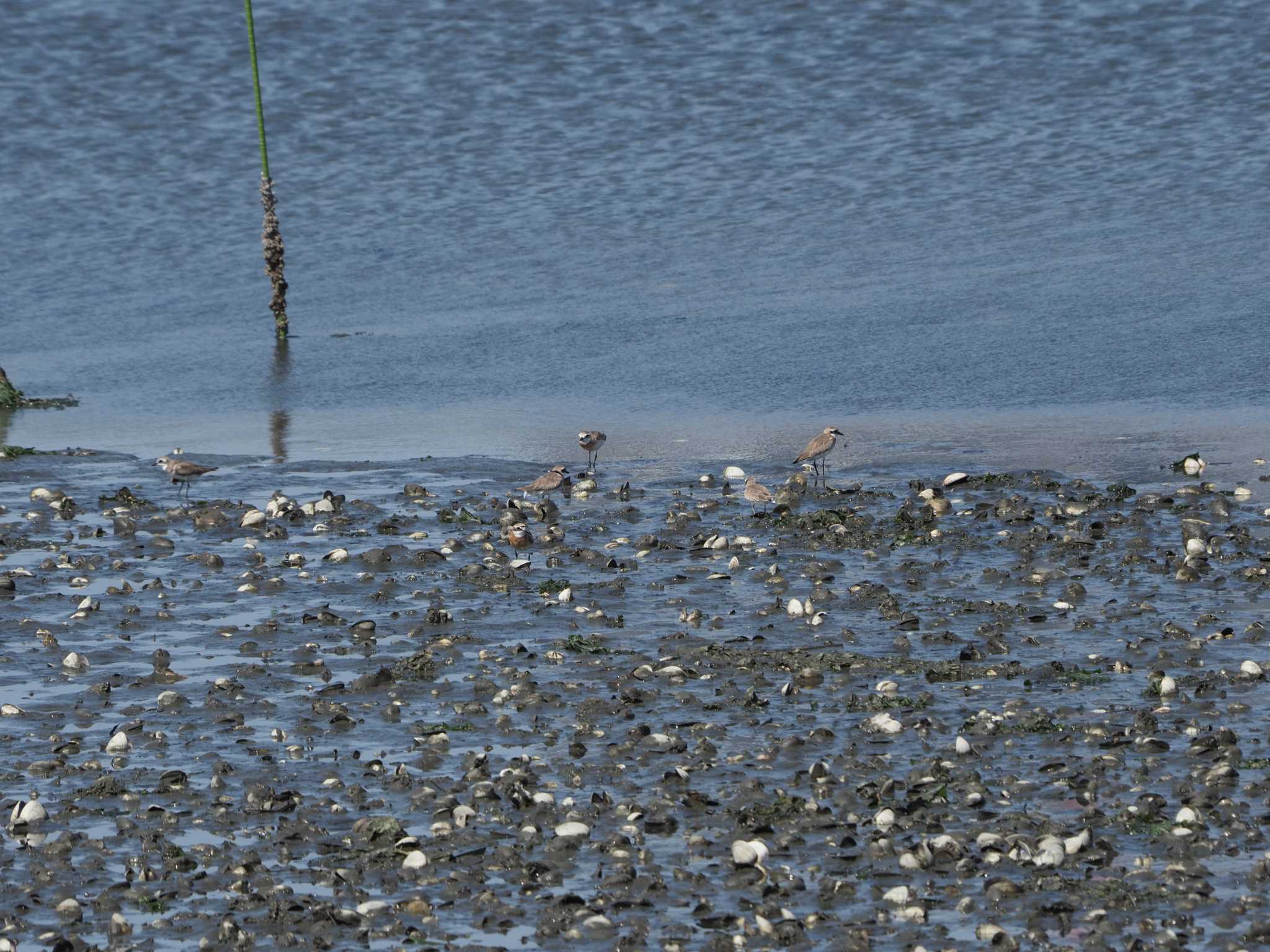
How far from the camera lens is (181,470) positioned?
16.4 m

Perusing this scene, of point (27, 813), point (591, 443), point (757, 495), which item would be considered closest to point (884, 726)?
point (27, 813)

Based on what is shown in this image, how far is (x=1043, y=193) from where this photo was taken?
30656 millimetres

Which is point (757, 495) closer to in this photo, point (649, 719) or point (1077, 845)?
point (649, 719)

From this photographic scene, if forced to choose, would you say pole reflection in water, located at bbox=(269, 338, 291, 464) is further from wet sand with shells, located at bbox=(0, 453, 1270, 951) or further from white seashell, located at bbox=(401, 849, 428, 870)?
white seashell, located at bbox=(401, 849, 428, 870)

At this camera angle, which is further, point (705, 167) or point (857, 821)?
point (705, 167)

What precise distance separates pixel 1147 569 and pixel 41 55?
1432 inches

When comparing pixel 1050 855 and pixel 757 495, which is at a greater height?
pixel 757 495

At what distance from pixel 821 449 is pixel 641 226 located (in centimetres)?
1521

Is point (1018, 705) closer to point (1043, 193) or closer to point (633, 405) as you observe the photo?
point (633, 405)

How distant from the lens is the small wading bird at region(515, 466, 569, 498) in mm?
15984

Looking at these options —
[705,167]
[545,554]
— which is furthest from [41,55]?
[545,554]

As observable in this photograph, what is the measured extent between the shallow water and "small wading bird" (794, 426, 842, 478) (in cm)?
95

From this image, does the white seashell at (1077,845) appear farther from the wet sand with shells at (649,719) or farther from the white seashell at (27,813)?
the white seashell at (27,813)

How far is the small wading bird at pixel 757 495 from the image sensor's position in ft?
49.7
